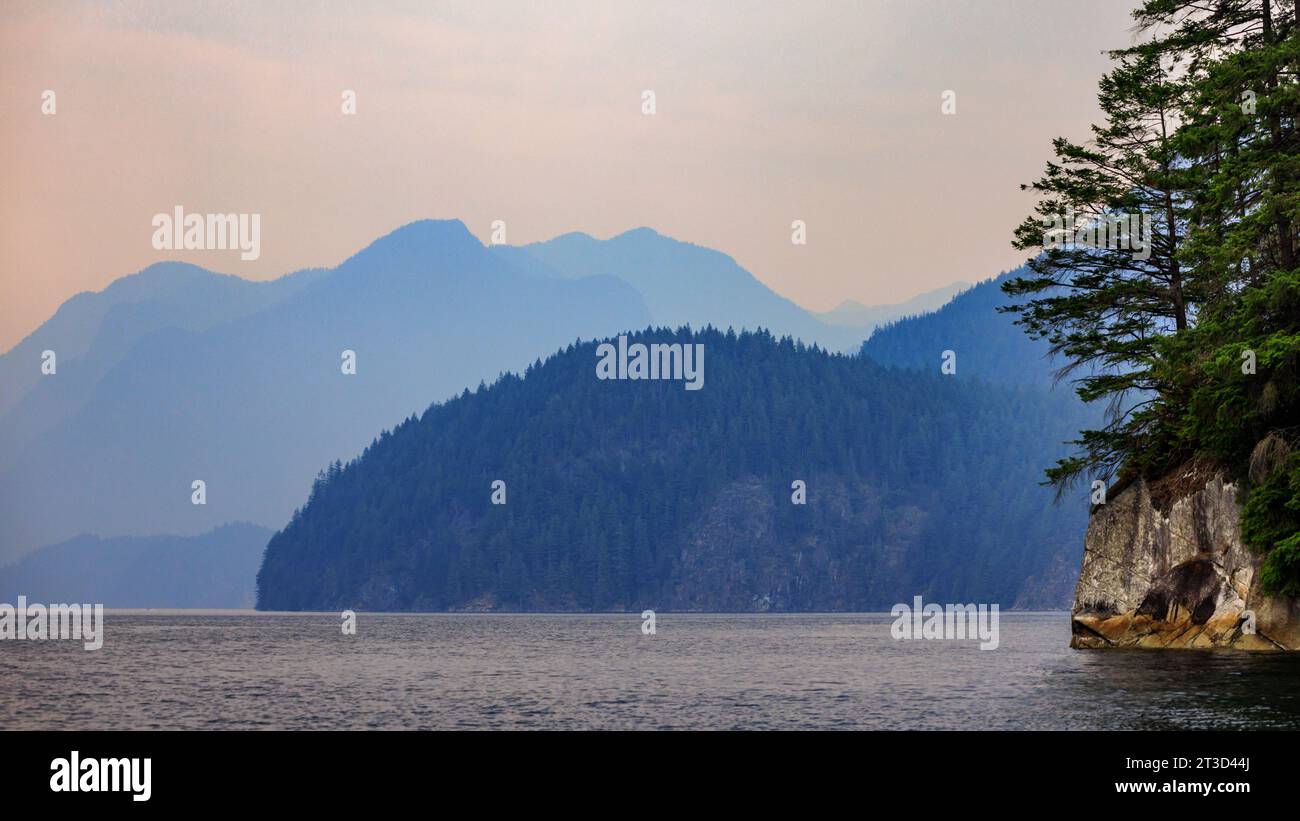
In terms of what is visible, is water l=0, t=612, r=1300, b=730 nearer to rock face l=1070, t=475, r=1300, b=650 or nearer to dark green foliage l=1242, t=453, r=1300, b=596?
rock face l=1070, t=475, r=1300, b=650

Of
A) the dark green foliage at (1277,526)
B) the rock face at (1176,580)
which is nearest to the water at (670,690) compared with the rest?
the rock face at (1176,580)

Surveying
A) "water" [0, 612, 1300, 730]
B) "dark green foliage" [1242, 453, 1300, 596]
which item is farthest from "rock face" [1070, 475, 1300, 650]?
"dark green foliage" [1242, 453, 1300, 596]

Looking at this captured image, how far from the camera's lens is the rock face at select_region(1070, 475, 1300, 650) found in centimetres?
4375

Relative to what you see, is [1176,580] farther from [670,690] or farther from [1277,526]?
[670,690]

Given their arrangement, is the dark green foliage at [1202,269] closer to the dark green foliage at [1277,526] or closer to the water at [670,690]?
the dark green foliage at [1277,526]

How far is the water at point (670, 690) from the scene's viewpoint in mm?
31906

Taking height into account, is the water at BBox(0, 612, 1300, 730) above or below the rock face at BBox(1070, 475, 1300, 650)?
below

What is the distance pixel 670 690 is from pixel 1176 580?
60.3 feet

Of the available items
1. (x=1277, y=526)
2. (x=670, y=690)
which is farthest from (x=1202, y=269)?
(x=670, y=690)

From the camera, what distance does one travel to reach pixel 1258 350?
38.0 meters

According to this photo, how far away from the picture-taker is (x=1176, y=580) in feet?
155

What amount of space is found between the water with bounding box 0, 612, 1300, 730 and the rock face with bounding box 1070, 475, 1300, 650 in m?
1.47

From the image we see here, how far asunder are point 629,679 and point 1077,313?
22.6 meters
